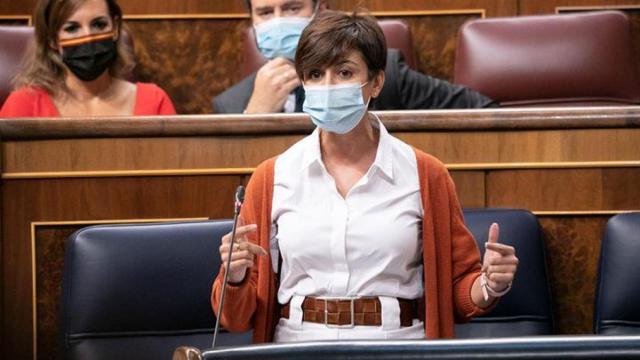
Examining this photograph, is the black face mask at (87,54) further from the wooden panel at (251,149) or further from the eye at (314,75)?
the eye at (314,75)

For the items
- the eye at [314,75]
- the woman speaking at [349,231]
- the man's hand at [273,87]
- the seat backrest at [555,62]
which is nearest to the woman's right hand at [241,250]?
the woman speaking at [349,231]

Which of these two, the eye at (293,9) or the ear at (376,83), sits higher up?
the eye at (293,9)

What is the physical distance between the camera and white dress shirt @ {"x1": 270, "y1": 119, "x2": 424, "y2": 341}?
730 mm

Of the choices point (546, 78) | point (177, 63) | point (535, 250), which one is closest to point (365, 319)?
point (535, 250)

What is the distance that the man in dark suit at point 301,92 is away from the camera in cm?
111

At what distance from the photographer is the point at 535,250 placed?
857 millimetres

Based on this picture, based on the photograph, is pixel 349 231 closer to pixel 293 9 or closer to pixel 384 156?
pixel 384 156

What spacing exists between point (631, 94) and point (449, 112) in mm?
428

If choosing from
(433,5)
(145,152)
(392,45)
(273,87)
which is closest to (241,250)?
(145,152)

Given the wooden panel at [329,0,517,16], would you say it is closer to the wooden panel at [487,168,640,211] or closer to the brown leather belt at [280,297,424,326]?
the wooden panel at [487,168,640,211]

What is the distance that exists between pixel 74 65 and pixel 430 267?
0.53 m

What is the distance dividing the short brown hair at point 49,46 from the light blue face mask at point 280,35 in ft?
0.51

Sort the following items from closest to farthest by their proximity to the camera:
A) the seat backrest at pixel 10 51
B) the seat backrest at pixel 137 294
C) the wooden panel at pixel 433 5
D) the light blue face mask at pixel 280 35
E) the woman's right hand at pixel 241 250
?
the woman's right hand at pixel 241 250 < the seat backrest at pixel 137 294 < the light blue face mask at pixel 280 35 < the seat backrest at pixel 10 51 < the wooden panel at pixel 433 5

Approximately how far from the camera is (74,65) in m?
1.14
